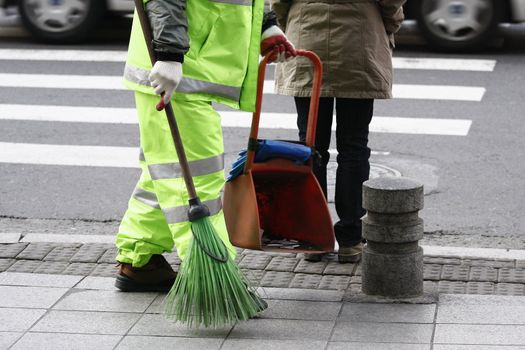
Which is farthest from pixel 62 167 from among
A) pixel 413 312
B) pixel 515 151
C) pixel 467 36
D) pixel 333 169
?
pixel 467 36

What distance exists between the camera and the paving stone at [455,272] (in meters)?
5.62

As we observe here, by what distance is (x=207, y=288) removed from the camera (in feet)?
15.8

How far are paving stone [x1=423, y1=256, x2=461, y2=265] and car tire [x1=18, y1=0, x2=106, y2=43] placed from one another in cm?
694

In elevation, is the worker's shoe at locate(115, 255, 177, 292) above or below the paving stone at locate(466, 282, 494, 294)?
above

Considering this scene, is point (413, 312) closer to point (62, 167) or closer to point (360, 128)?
point (360, 128)

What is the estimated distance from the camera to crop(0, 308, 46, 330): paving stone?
16.3 feet

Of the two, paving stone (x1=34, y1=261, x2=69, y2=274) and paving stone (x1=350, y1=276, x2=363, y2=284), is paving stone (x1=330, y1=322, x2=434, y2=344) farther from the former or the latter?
paving stone (x1=34, y1=261, x2=69, y2=274)

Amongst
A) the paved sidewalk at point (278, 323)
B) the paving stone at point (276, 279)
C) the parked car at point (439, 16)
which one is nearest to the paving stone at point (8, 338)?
the paved sidewalk at point (278, 323)

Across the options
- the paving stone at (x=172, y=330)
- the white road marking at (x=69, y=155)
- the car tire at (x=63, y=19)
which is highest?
the paving stone at (x=172, y=330)

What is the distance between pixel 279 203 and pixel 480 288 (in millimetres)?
1017

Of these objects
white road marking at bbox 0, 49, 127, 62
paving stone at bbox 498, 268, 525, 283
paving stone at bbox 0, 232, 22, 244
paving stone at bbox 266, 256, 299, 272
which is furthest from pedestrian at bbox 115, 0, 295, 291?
white road marking at bbox 0, 49, 127, 62

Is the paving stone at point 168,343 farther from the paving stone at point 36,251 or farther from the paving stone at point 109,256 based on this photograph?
the paving stone at point 36,251

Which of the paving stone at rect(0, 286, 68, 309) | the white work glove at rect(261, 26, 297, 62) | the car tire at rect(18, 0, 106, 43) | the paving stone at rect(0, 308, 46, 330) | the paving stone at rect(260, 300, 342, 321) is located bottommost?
the car tire at rect(18, 0, 106, 43)

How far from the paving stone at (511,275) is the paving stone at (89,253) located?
2039 mm
